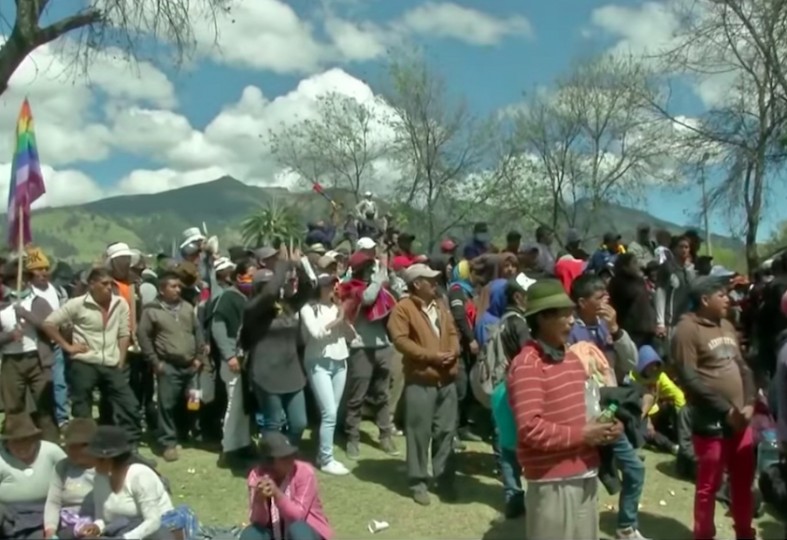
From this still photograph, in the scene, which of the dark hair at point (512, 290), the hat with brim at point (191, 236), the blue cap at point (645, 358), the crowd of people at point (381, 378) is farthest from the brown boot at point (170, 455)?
the blue cap at point (645, 358)

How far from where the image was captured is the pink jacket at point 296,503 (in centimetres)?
625

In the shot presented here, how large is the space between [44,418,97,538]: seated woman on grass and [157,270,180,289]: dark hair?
321cm

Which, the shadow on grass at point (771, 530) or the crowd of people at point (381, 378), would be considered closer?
the crowd of people at point (381, 378)

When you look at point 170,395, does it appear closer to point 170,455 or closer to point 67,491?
point 170,455

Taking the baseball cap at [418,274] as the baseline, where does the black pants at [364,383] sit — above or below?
below

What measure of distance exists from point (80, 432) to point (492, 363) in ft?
10.8

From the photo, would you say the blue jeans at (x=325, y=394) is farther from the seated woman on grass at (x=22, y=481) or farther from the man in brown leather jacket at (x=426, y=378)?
the seated woman on grass at (x=22, y=481)

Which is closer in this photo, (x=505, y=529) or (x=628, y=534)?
(x=628, y=534)

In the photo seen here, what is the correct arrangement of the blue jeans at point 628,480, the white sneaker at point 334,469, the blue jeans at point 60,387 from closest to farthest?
1. the blue jeans at point 628,480
2. the white sneaker at point 334,469
3. the blue jeans at point 60,387

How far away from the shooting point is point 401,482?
8.88 meters

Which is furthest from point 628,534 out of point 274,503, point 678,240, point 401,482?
point 678,240

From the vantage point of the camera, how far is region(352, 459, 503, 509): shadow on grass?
8501 mm

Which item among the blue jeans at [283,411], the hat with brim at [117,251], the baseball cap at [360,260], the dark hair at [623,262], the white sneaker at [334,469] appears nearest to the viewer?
the blue jeans at [283,411]

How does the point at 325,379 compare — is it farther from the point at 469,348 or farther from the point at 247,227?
the point at 247,227
